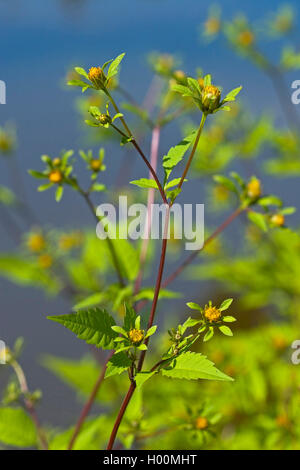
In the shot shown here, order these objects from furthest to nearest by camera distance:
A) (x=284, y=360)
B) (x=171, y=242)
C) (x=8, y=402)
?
1. (x=171, y=242)
2. (x=284, y=360)
3. (x=8, y=402)

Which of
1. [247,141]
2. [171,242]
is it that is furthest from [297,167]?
[171,242]

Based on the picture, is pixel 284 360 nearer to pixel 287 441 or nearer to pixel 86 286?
pixel 287 441

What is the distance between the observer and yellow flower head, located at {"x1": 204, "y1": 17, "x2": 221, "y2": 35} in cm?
135

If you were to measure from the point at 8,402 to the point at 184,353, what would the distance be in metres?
0.33

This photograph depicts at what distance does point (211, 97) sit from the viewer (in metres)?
0.38

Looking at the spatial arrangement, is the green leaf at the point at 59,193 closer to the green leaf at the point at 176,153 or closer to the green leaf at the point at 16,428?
the green leaf at the point at 176,153

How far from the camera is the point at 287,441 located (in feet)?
2.43

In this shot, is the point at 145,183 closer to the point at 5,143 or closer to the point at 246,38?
the point at 5,143

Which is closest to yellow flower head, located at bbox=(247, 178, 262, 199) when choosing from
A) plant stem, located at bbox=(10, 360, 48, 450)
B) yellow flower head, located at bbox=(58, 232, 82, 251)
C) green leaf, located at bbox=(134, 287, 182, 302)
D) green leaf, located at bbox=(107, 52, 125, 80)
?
green leaf, located at bbox=(134, 287, 182, 302)

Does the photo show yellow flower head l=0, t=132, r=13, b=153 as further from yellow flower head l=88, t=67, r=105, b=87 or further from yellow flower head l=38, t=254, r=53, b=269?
yellow flower head l=88, t=67, r=105, b=87

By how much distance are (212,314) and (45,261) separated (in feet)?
2.13

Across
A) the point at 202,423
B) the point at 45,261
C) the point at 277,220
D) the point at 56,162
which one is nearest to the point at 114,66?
the point at 56,162

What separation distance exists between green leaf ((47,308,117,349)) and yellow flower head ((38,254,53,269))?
23.4 inches
